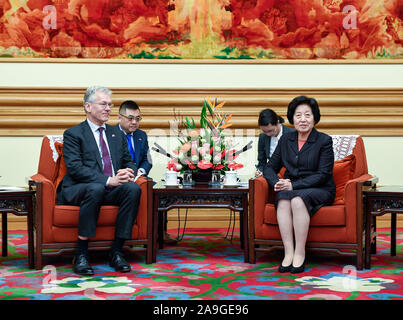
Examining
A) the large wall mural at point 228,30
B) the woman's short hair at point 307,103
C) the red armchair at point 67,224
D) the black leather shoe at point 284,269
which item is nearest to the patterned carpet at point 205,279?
the black leather shoe at point 284,269

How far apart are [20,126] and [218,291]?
12.1 ft

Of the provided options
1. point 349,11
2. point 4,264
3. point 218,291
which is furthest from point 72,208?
point 349,11

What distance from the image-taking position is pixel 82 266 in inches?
157

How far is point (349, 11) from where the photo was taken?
6352mm

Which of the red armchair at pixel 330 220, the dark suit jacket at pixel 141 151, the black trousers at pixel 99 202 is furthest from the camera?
the dark suit jacket at pixel 141 151

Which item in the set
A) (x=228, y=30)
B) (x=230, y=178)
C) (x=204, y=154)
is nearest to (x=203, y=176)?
(x=204, y=154)

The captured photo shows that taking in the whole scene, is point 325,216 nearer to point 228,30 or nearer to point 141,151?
point 141,151

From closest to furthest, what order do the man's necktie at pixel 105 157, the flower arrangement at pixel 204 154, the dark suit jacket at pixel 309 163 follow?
the dark suit jacket at pixel 309 163 → the man's necktie at pixel 105 157 → the flower arrangement at pixel 204 154

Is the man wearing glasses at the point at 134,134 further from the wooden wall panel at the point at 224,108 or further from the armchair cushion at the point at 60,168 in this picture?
the wooden wall panel at the point at 224,108

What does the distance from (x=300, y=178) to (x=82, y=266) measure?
1.76 m

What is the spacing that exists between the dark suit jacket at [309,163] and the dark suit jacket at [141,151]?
1312 mm

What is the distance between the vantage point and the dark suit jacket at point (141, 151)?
17.2ft

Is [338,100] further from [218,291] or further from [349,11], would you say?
[218,291]

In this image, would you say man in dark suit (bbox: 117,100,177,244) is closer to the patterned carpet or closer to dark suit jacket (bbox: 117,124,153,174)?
dark suit jacket (bbox: 117,124,153,174)
